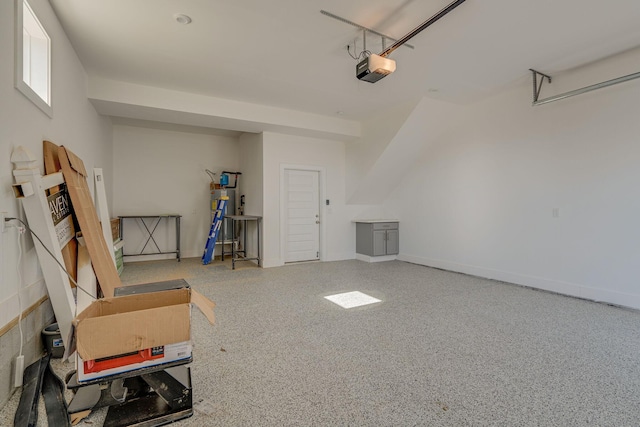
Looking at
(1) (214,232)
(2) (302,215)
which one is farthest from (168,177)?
(2) (302,215)

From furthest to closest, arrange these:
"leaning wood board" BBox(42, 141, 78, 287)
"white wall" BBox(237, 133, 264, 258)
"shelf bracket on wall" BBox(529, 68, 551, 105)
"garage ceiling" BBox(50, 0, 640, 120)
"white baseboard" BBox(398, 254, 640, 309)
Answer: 1. "white wall" BBox(237, 133, 264, 258)
2. "shelf bracket on wall" BBox(529, 68, 551, 105)
3. "white baseboard" BBox(398, 254, 640, 309)
4. "garage ceiling" BBox(50, 0, 640, 120)
5. "leaning wood board" BBox(42, 141, 78, 287)

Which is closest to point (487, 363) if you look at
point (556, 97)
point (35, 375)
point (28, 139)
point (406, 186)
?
point (35, 375)

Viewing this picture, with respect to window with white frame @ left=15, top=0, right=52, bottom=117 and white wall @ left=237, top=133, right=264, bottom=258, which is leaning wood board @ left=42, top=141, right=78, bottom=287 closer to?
window with white frame @ left=15, top=0, right=52, bottom=117

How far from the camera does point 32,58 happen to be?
2.41m

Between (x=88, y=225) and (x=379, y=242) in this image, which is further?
(x=379, y=242)

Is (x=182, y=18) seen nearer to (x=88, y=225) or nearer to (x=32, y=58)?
(x=32, y=58)

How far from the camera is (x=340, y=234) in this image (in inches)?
266

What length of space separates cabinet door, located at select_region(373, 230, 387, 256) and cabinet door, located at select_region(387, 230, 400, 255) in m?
0.11

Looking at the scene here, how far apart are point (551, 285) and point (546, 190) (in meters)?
1.34

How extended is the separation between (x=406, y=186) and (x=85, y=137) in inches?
222

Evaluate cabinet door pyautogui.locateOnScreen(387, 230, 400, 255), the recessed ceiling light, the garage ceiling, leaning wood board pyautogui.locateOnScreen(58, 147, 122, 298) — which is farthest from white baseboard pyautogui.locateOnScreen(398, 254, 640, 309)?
the recessed ceiling light

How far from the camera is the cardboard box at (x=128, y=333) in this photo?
142 cm

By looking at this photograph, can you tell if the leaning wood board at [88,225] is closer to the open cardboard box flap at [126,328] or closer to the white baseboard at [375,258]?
the open cardboard box flap at [126,328]

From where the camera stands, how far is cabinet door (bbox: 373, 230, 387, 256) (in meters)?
6.32
